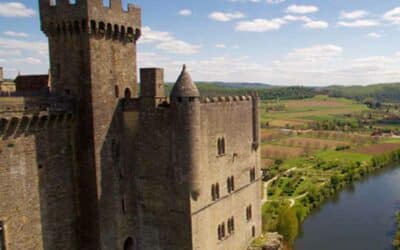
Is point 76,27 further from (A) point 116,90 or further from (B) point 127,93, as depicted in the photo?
(B) point 127,93

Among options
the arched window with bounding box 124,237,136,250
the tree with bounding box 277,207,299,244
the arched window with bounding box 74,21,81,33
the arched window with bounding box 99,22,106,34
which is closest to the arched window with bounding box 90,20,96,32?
the arched window with bounding box 99,22,106,34

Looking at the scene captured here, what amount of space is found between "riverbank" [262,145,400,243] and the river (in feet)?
4.43

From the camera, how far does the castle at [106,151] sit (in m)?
12.7

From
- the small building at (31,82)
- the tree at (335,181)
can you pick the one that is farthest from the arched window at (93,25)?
the tree at (335,181)

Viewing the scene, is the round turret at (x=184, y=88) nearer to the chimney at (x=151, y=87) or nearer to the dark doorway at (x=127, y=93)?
the chimney at (x=151, y=87)

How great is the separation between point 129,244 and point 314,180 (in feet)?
149

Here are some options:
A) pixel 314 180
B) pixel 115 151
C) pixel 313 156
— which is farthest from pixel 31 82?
pixel 313 156

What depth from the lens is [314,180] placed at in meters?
A: 57.0

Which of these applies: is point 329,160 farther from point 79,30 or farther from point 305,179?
Answer: point 79,30

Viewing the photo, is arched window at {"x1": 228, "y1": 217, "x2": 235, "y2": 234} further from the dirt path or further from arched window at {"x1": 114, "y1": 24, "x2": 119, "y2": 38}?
the dirt path

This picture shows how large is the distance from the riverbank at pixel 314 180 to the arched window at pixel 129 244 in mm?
15125

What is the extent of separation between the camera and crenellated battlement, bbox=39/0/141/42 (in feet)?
44.1

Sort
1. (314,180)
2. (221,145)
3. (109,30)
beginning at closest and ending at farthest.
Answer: (109,30), (221,145), (314,180)

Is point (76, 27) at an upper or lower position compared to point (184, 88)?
upper
